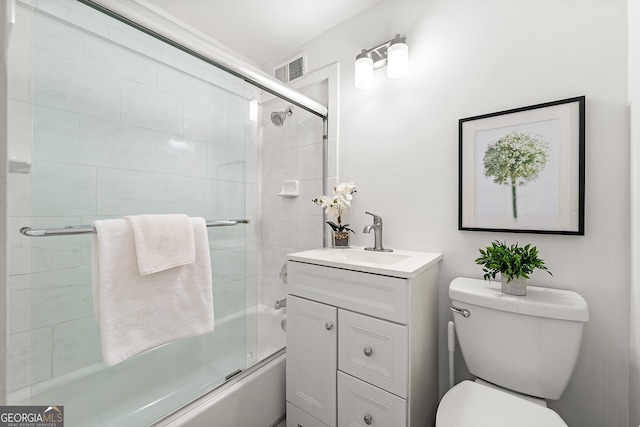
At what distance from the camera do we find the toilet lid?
784 millimetres

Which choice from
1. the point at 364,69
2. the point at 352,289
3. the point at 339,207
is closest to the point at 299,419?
the point at 352,289

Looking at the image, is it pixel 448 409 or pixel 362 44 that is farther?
pixel 362 44

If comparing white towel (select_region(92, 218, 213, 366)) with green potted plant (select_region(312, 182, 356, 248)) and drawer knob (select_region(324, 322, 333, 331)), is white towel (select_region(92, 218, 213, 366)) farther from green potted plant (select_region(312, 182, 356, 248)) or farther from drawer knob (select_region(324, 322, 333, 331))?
green potted plant (select_region(312, 182, 356, 248))

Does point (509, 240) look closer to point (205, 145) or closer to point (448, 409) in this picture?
point (448, 409)

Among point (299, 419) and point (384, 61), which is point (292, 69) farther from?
point (299, 419)

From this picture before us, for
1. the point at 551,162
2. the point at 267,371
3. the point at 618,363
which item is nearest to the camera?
the point at 618,363

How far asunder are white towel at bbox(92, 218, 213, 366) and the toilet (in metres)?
0.97

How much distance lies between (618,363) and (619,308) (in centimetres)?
20

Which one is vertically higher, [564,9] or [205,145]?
[564,9]

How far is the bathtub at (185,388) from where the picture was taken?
1070 millimetres

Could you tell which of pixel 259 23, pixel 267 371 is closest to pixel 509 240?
pixel 267 371

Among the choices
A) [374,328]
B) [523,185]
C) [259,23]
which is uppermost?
[259,23]

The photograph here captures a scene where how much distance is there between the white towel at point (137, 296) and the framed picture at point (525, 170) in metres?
1.22

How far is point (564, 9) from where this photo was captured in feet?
3.47
